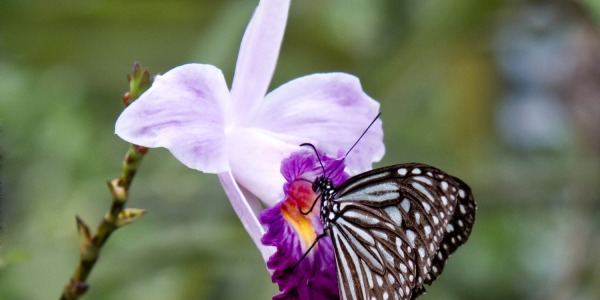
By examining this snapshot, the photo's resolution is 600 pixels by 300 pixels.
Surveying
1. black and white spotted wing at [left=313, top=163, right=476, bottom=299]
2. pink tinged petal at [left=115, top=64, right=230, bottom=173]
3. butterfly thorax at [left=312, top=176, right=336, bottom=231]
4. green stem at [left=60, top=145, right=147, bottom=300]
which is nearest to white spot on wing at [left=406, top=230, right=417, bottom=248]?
black and white spotted wing at [left=313, top=163, right=476, bottom=299]

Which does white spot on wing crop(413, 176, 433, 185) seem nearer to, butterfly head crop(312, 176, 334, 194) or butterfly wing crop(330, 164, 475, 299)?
butterfly wing crop(330, 164, 475, 299)

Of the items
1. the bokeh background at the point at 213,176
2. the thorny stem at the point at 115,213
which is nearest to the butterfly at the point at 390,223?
the thorny stem at the point at 115,213

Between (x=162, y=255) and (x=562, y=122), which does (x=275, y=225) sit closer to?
(x=162, y=255)

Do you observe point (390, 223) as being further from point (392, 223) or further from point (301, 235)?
point (301, 235)

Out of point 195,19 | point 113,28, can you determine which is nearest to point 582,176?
point 195,19

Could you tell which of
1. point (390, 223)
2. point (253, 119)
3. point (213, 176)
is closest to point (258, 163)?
point (253, 119)

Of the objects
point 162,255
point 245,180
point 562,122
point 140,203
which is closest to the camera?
point 245,180

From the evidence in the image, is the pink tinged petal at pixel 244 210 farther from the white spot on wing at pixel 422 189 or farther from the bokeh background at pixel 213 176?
the bokeh background at pixel 213 176
